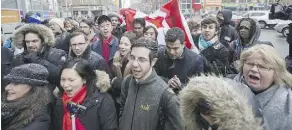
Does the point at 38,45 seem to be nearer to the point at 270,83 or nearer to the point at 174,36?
the point at 174,36

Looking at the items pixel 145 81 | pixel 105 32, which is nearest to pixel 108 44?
pixel 105 32

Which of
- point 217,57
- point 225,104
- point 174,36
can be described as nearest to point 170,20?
point 217,57

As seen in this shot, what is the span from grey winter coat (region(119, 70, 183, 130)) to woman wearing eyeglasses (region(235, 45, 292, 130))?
64 cm

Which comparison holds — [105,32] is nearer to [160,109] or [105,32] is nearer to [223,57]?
[223,57]

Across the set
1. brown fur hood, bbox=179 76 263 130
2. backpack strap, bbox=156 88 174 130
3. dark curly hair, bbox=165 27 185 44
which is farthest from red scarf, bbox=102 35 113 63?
brown fur hood, bbox=179 76 263 130

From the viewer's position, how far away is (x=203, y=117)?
1791mm

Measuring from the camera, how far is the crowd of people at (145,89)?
1.76 m

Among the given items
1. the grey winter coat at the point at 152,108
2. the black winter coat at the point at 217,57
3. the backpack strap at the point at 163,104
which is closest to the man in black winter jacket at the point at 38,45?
the grey winter coat at the point at 152,108

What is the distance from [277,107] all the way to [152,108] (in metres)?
1.00

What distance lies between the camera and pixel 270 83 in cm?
210

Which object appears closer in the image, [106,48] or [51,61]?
[51,61]

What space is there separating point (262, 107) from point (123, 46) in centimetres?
216

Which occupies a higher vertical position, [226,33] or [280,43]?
[226,33]

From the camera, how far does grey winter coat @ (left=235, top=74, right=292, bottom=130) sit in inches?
73.1
